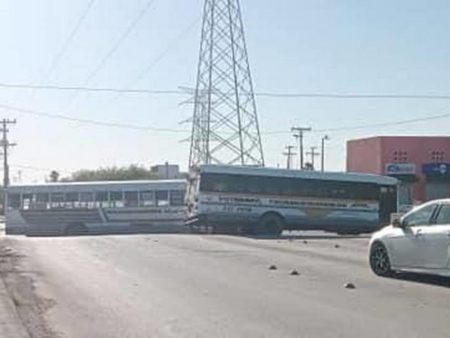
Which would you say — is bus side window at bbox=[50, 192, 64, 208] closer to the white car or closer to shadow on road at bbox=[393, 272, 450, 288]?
the white car

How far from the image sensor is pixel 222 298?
49.7 ft

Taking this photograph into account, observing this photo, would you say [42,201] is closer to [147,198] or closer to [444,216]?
[147,198]

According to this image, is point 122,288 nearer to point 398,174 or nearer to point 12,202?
point 12,202

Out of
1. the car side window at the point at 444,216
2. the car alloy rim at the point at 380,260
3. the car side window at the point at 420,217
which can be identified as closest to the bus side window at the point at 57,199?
the car alloy rim at the point at 380,260

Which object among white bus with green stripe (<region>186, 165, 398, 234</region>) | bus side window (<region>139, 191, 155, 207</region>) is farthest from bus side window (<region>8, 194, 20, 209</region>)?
white bus with green stripe (<region>186, 165, 398, 234</region>)

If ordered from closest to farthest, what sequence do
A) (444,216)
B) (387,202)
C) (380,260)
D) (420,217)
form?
(444,216), (420,217), (380,260), (387,202)

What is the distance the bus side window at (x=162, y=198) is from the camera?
162ft

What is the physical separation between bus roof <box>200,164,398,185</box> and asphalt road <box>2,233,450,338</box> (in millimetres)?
15894

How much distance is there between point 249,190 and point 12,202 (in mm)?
13833

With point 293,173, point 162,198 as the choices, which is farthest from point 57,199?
point 293,173

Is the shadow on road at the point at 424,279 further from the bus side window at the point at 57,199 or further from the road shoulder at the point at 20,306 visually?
the bus side window at the point at 57,199

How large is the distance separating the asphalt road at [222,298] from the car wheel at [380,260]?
30cm

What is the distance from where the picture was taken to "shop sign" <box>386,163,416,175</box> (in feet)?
237

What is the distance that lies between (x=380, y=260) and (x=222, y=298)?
4919 mm
